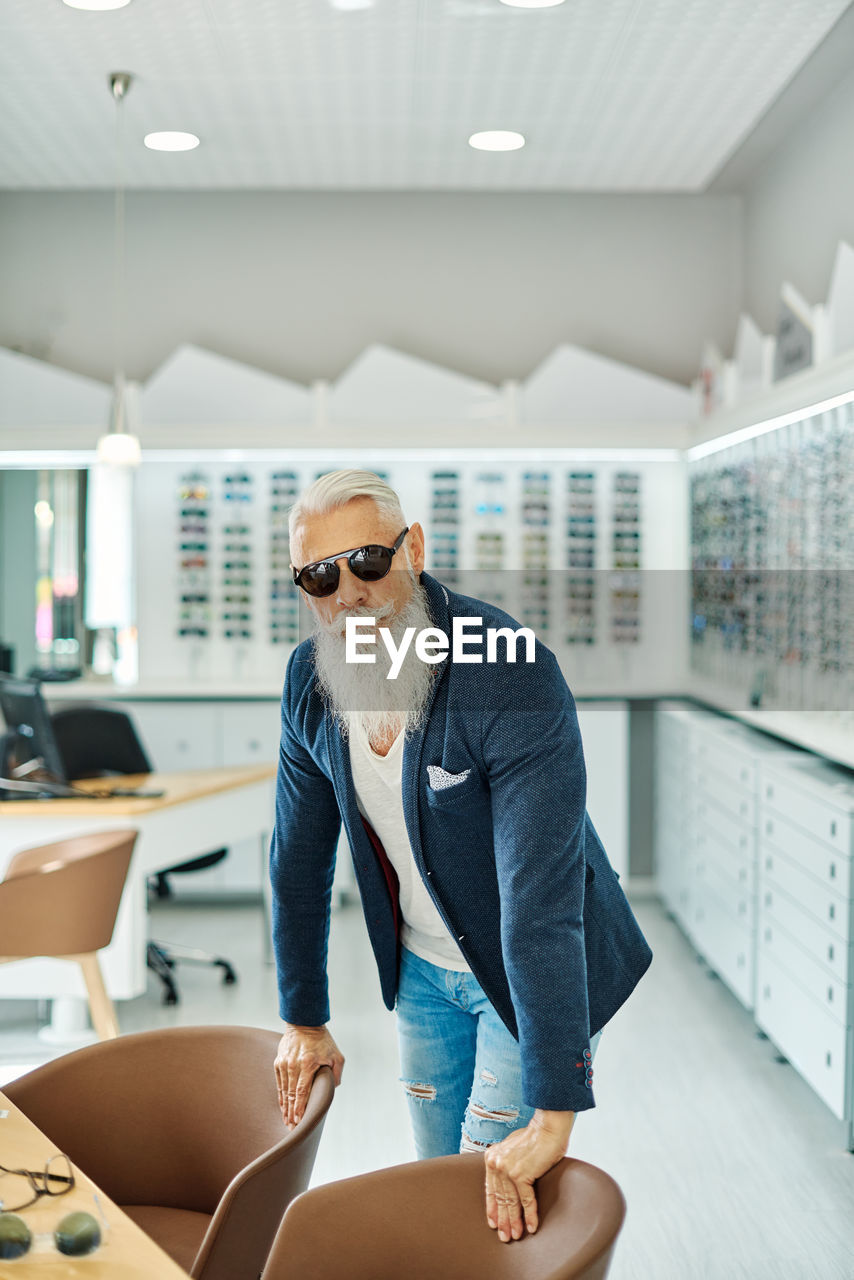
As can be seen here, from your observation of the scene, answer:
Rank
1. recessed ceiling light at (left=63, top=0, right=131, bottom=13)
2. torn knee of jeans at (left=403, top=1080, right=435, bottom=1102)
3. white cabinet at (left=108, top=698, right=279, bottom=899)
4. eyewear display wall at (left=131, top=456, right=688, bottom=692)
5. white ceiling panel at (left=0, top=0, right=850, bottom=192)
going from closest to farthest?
torn knee of jeans at (left=403, top=1080, right=435, bottom=1102), recessed ceiling light at (left=63, top=0, right=131, bottom=13), white ceiling panel at (left=0, top=0, right=850, bottom=192), white cabinet at (left=108, top=698, right=279, bottom=899), eyewear display wall at (left=131, top=456, right=688, bottom=692)

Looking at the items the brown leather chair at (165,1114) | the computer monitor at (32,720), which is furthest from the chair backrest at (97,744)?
the brown leather chair at (165,1114)

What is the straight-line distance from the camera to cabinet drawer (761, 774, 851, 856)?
10.7 feet

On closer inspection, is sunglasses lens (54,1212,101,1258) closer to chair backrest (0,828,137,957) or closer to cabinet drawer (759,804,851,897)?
chair backrest (0,828,137,957)

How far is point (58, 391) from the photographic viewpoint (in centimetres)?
613

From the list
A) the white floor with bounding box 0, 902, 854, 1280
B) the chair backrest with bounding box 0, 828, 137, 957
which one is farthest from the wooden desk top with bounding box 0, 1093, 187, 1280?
the chair backrest with bounding box 0, 828, 137, 957

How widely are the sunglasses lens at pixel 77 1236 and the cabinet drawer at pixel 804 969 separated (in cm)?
236

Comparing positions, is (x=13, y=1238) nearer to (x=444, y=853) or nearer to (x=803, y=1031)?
(x=444, y=853)

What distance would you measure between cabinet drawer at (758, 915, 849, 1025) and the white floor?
0.40 m

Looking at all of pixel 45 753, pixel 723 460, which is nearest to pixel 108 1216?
pixel 45 753

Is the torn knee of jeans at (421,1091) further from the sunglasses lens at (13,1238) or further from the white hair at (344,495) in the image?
the white hair at (344,495)

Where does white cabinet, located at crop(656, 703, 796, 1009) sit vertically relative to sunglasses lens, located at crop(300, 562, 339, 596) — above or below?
below

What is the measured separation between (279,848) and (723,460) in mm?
3930

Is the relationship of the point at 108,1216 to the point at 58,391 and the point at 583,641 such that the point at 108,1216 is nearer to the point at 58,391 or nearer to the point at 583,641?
the point at 583,641

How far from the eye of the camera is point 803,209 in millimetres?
5254
